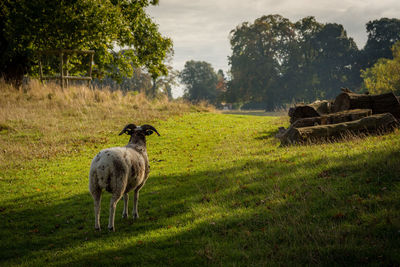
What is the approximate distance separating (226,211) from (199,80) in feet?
348

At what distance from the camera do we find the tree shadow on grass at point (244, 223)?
17.2 feet

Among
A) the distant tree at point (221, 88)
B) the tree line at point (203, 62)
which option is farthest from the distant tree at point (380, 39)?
the distant tree at point (221, 88)

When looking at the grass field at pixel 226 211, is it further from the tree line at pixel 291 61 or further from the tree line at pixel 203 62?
the tree line at pixel 291 61

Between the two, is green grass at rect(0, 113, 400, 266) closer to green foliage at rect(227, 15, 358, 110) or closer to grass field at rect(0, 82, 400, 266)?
grass field at rect(0, 82, 400, 266)

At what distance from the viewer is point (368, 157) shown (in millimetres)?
8742

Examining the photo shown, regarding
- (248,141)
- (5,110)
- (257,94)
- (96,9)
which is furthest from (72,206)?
(257,94)

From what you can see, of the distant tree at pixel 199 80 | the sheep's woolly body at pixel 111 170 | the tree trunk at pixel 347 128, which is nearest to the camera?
the sheep's woolly body at pixel 111 170

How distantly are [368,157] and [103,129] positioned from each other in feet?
50.7

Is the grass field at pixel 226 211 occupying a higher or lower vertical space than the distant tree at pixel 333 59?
lower

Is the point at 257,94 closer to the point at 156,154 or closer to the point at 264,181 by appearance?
the point at 156,154

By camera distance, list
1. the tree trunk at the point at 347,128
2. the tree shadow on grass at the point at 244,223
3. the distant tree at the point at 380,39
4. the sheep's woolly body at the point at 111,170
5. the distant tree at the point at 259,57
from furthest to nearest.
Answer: the distant tree at the point at 259,57, the distant tree at the point at 380,39, the tree trunk at the point at 347,128, the sheep's woolly body at the point at 111,170, the tree shadow on grass at the point at 244,223

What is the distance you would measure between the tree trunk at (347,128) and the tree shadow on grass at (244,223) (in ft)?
11.5

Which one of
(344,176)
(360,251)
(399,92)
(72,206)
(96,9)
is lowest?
(72,206)

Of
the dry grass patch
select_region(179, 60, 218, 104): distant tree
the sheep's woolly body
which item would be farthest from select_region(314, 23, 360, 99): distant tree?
the sheep's woolly body
